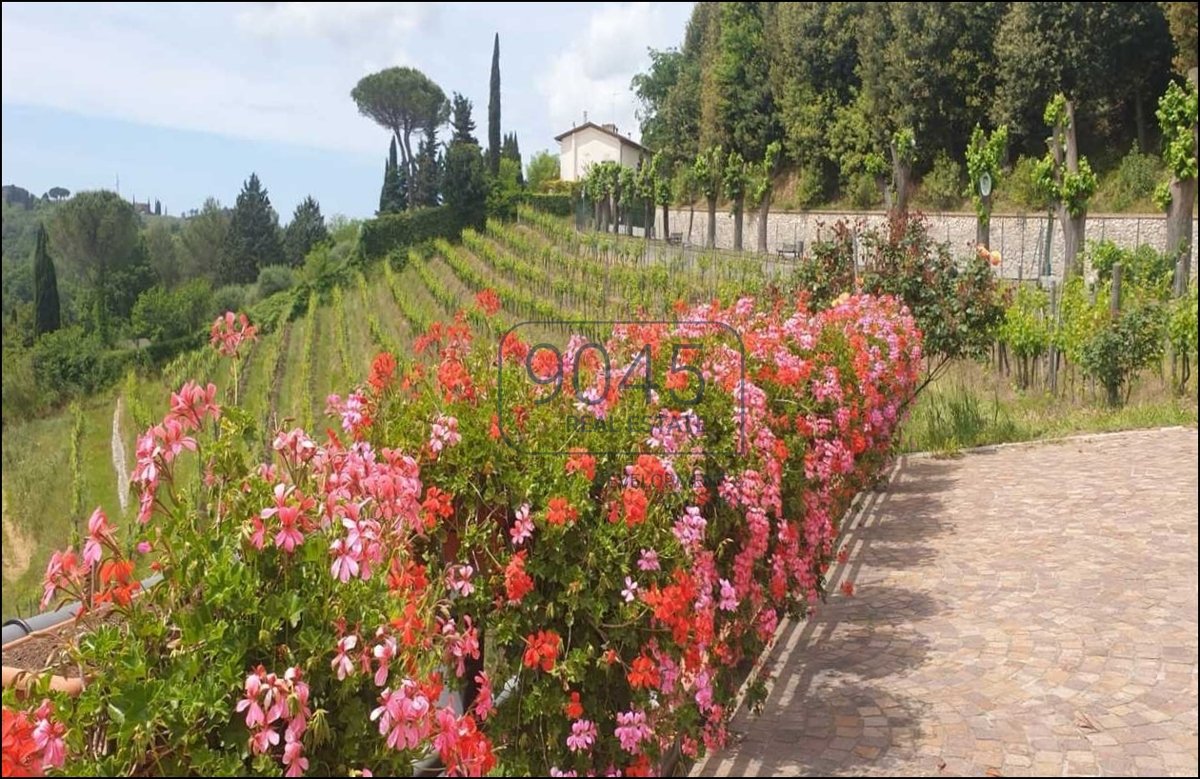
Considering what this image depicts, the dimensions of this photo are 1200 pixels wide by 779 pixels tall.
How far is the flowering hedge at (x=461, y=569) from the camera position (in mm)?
1526

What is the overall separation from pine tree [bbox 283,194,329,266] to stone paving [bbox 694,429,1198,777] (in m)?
51.8

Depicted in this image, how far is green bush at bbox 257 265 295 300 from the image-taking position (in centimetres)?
4928

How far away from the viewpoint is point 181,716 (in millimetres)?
1465

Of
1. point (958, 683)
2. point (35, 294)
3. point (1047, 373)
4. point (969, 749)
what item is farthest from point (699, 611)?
point (35, 294)

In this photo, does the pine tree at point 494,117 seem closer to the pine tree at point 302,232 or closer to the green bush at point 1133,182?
the green bush at point 1133,182

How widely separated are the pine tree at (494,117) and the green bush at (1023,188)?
1327cm

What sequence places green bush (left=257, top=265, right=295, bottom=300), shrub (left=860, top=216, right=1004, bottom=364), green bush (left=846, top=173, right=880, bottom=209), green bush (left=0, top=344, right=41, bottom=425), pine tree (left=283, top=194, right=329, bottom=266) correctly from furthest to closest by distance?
pine tree (left=283, top=194, right=329, bottom=266) < green bush (left=257, top=265, right=295, bottom=300) < green bush (left=0, top=344, right=41, bottom=425) < green bush (left=846, top=173, right=880, bottom=209) < shrub (left=860, top=216, right=1004, bottom=364)

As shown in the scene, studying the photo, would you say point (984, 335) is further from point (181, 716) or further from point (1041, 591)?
point (181, 716)

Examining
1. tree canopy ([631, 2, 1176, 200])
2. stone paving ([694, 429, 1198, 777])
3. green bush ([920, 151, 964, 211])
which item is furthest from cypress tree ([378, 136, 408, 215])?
stone paving ([694, 429, 1198, 777])

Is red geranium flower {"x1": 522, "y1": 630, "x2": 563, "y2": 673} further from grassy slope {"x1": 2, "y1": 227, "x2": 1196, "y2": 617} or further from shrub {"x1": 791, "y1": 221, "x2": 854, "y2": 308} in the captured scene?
shrub {"x1": 791, "y1": 221, "x2": 854, "y2": 308}

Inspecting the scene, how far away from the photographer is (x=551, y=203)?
40.0 meters

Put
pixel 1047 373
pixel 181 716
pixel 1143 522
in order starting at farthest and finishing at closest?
1. pixel 1047 373
2. pixel 1143 522
3. pixel 181 716

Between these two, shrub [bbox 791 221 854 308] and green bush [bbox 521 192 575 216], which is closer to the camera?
shrub [bbox 791 221 854 308]

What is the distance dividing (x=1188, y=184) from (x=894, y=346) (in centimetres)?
1358
